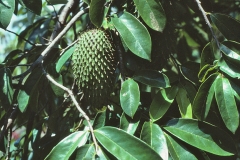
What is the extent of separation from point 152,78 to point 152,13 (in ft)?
0.70

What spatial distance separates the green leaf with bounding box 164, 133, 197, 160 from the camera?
1380 millimetres

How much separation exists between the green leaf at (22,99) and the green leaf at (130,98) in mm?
395

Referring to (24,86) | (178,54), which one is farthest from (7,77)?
(178,54)

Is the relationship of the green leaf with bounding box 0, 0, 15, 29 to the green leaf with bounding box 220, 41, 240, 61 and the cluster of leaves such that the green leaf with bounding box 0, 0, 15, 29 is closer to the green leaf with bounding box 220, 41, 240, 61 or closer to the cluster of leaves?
the cluster of leaves

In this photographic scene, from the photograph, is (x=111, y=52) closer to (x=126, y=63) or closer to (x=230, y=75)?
(x=126, y=63)

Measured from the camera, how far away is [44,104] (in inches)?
79.0

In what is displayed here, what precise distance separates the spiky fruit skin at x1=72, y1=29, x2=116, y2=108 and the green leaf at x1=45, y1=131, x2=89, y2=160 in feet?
0.75

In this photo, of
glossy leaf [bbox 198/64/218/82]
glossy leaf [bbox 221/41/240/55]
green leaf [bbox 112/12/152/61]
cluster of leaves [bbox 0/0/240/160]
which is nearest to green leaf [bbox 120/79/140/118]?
cluster of leaves [bbox 0/0/240/160]

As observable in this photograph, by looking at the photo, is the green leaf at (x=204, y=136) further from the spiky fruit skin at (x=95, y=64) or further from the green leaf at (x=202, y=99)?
the spiky fruit skin at (x=95, y=64)

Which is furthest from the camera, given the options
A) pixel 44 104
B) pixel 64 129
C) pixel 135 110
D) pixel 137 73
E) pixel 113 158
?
pixel 44 104

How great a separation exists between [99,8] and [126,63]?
0.22 metres

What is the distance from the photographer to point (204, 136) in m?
1.39

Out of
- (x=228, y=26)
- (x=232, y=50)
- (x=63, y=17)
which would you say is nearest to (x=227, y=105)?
(x=232, y=50)

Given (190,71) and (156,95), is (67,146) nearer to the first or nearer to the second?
(156,95)
